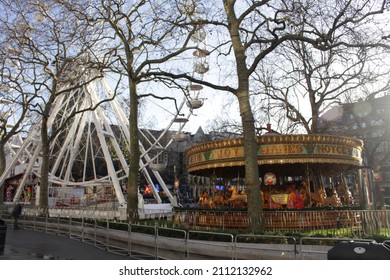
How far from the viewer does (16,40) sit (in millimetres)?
24547

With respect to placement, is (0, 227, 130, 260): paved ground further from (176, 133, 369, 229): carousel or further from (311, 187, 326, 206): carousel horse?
(311, 187, 326, 206): carousel horse

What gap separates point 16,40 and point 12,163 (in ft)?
40.6

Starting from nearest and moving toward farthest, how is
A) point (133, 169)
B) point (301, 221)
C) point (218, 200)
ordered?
point (301, 221)
point (133, 169)
point (218, 200)

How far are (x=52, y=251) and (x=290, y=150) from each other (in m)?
→ 9.87

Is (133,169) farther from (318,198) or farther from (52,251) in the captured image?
(318,198)

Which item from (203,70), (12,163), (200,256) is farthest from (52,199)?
(200,256)

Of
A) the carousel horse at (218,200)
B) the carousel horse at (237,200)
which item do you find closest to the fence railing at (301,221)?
the carousel horse at (237,200)

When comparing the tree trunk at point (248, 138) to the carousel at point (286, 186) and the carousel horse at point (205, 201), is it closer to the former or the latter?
the carousel at point (286, 186)

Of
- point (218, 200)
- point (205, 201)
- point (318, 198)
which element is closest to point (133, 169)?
point (205, 201)

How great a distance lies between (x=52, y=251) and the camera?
13.1 metres

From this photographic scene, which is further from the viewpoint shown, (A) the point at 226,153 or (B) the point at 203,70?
(B) the point at 203,70

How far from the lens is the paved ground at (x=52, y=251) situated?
11766 mm

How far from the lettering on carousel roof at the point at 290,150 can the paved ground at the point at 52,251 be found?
6.57 metres
